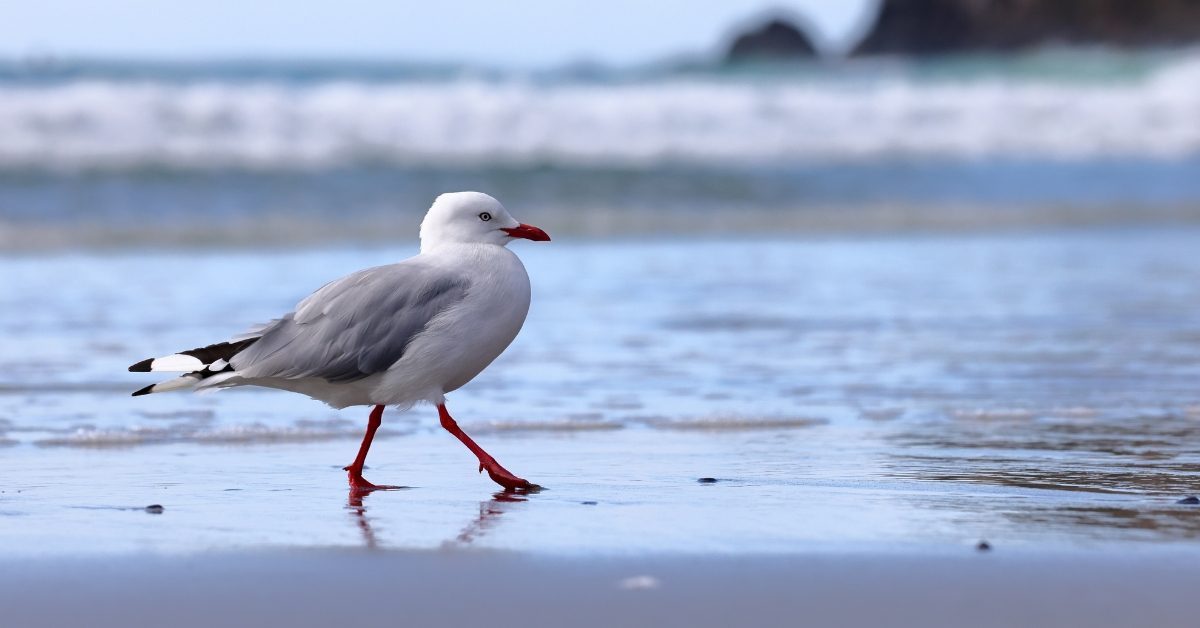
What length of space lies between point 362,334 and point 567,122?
55.4 ft

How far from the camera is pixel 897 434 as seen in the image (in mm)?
5172

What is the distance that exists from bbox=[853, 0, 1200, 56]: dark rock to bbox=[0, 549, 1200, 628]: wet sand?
3343 cm

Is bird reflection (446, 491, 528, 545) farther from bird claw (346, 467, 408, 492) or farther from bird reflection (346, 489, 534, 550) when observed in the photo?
bird claw (346, 467, 408, 492)

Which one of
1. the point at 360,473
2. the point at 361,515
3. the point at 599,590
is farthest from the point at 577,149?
the point at 599,590

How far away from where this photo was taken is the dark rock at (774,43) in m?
35.5

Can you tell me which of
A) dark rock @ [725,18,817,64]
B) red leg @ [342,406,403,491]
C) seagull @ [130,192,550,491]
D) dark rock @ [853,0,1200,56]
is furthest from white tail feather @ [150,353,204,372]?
dark rock @ [853,0,1200,56]

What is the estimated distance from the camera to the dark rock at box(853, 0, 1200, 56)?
37.7 m

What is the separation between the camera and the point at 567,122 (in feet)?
68.9

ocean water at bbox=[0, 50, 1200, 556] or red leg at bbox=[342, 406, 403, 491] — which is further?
red leg at bbox=[342, 406, 403, 491]

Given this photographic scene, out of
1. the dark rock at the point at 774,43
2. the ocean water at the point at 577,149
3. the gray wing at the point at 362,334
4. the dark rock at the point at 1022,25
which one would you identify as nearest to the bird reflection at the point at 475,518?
the gray wing at the point at 362,334

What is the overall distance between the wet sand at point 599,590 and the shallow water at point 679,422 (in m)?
0.16

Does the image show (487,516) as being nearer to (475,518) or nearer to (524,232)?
(475,518)

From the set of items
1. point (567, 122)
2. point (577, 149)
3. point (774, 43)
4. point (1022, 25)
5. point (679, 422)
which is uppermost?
point (1022, 25)

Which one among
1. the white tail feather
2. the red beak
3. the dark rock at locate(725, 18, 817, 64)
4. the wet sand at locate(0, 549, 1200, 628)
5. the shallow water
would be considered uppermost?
the dark rock at locate(725, 18, 817, 64)
